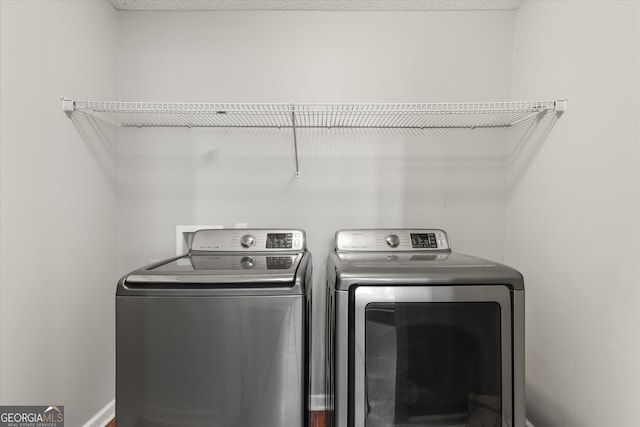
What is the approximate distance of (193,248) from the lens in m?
1.51

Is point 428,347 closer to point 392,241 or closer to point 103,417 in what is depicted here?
point 392,241

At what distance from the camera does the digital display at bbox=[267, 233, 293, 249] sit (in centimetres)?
154

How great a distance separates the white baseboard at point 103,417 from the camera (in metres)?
1.48

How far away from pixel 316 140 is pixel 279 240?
1.93ft

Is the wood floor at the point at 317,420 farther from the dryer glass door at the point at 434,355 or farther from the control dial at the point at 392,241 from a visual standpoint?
the control dial at the point at 392,241

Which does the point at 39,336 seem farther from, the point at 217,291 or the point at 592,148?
the point at 592,148

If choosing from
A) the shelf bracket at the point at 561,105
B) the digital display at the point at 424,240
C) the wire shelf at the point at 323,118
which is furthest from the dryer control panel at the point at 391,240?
the shelf bracket at the point at 561,105

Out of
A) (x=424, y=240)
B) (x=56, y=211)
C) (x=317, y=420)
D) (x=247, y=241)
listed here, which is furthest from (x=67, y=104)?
(x=317, y=420)

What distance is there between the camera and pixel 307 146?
67.6 inches

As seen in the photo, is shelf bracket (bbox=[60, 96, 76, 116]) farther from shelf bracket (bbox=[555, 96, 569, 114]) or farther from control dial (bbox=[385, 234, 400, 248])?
shelf bracket (bbox=[555, 96, 569, 114])

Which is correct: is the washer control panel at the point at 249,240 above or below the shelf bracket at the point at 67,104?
below

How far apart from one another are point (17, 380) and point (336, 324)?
3.69 feet

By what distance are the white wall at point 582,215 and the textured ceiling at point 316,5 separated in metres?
0.22

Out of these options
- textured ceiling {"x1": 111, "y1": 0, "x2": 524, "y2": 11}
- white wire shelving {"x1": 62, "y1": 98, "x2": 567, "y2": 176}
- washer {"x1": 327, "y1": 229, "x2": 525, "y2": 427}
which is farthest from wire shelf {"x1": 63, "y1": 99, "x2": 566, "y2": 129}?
washer {"x1": 327, "y1": 229, "x2": 525, "y2": 427}
